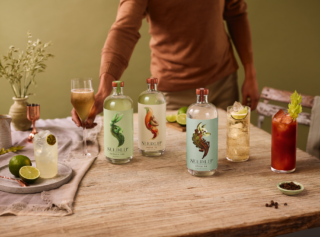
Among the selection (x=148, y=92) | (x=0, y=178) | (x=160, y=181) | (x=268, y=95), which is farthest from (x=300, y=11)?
(x=0, y=178)

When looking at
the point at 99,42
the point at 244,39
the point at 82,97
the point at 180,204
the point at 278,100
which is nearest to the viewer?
the point at 180,204

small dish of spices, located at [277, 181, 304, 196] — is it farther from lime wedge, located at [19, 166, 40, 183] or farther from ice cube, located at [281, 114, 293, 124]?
lime wedge, located at [19, 166, 40, 183]

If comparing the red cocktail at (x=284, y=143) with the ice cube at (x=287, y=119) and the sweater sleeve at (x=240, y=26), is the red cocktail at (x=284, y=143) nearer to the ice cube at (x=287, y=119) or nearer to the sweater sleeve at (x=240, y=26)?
the ice cube at (x=287, y=119)

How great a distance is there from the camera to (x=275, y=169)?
3.26ft

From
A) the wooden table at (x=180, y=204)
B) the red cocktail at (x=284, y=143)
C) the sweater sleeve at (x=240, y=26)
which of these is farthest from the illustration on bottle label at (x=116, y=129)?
the sweater sleeve at (x=240, y=26)

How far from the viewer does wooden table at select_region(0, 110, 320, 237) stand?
0.70 metres

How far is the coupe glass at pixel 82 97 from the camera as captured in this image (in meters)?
1.14

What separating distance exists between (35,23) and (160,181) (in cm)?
257

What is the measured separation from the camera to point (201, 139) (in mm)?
893

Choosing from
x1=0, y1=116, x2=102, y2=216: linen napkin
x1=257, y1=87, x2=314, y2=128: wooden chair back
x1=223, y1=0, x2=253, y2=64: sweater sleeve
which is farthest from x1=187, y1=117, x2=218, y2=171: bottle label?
x1=223, y1=0, x2=253, y2=64: sweater sleeve

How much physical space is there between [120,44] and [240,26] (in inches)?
37.7

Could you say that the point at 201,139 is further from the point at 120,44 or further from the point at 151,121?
the point at 120,44

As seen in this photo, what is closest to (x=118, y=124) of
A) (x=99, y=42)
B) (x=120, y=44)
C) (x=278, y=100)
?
(x=120, y=44)

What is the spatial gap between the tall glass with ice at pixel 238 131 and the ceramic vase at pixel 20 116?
101cm
